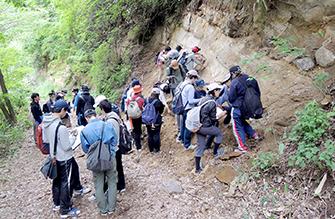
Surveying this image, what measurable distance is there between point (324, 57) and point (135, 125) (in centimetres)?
477

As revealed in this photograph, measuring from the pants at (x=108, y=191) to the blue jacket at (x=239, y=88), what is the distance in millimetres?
2885

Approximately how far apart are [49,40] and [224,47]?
21.8 meters

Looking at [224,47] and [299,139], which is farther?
[224,47]

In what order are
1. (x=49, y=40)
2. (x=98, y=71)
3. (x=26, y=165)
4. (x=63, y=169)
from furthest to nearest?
(x=49, y=40) < (x=98, y=71) < (x=26, y=165) < (x=63, y=169)

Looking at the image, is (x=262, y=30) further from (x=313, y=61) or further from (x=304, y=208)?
(x=304, y=208)

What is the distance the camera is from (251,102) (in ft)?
22.4

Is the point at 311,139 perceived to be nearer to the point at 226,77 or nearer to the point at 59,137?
the point at 226,77

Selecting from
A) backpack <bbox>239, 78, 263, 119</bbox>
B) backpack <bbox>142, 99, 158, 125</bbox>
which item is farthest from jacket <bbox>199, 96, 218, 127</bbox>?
backpack <bbox>142, 99, 158, 125</bbox>

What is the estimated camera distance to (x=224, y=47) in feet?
33.0

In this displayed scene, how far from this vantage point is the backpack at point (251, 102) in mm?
6832

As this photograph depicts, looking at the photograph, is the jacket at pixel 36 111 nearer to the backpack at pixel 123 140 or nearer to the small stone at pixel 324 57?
the backpack at pixel 123 140

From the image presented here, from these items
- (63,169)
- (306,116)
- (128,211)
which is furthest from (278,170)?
(63,169)

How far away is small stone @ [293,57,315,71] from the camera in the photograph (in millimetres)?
7707

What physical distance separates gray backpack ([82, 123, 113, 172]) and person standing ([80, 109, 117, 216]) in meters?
0.07
